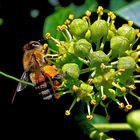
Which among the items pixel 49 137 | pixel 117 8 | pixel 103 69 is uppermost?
pixel 117 8

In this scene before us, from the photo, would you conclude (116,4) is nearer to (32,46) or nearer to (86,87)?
(32,46)

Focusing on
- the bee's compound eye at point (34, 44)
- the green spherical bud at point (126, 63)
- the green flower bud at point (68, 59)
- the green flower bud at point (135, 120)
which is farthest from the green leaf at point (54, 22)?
the green flower bud at point (135, 120)

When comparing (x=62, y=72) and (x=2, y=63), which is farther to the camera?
(x=2, y=63)

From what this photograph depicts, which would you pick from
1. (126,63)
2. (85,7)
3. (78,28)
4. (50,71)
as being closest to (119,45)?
(126,63)

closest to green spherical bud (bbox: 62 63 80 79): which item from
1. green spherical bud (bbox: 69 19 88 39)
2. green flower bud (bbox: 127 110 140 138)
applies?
green spherical bud (bbox: 69 19 88 39)

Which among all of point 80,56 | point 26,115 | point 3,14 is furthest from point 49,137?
point 3,14

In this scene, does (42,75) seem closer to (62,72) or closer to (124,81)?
(62,72)

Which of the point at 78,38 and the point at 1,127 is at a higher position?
the point at 78,38
